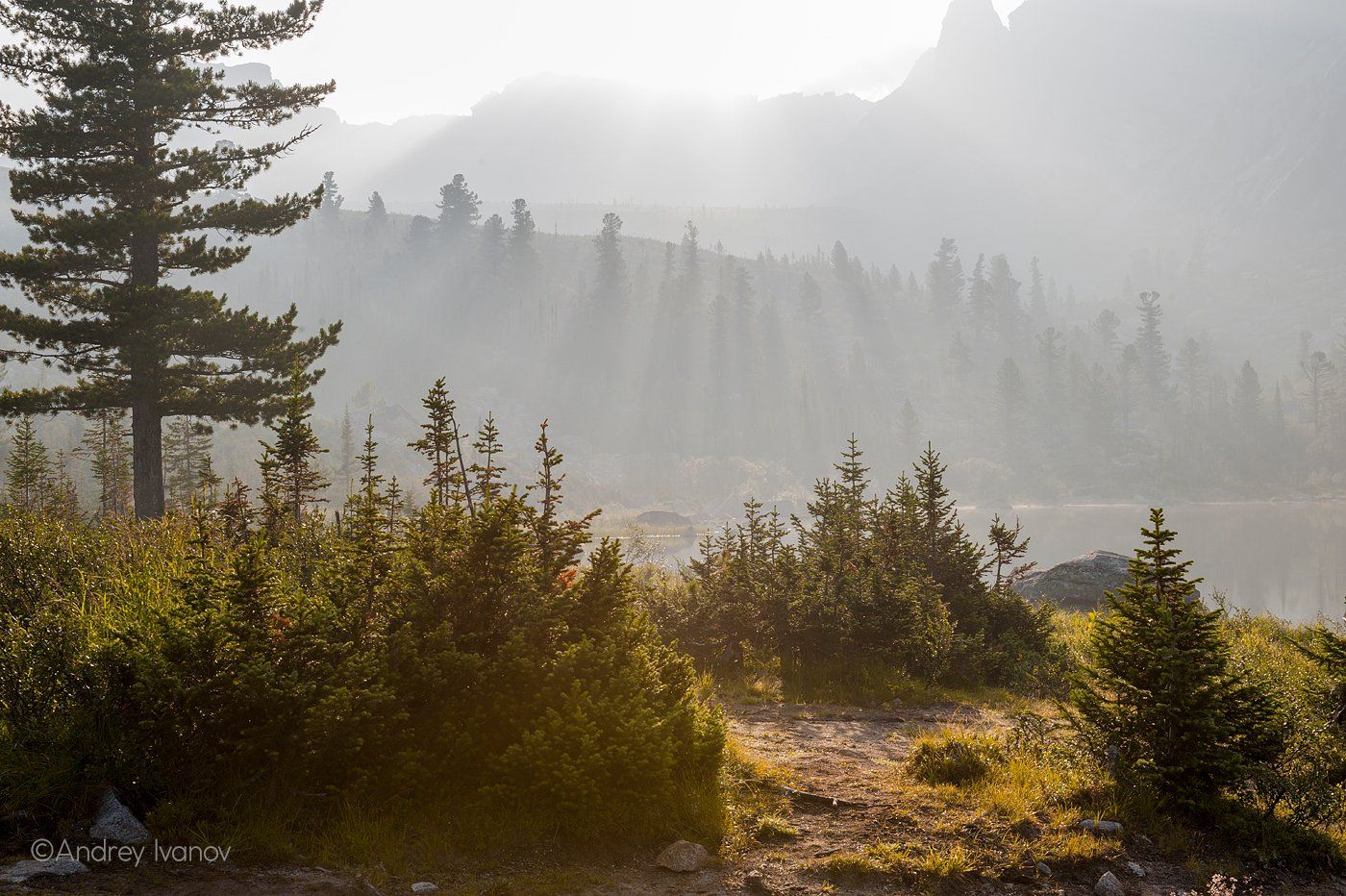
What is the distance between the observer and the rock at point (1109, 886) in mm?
5555

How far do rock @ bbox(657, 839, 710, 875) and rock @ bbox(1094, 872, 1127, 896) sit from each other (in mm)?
2919

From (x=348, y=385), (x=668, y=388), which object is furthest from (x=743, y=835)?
(x=348, y=385)

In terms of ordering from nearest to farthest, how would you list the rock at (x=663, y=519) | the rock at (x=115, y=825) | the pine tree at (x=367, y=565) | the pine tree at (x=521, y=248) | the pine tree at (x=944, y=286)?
1. the rock at (x=115, y=825)
2. the pine tree at (x=367, y=565)
3. the rock at (x=663, y=519)
4. the pine tree at (x=521, y=248)
5. the pine tree at (x=944, y=286)

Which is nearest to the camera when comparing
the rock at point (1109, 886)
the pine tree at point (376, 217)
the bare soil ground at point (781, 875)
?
the bare soil ground at point (781, 875)

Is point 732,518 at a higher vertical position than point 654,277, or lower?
lower

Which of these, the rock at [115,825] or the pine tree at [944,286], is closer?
the rock at [115,825]

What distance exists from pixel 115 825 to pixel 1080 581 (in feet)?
79.6

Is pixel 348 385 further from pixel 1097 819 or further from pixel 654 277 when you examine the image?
pixel 1097 819

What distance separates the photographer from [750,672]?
41.9ft

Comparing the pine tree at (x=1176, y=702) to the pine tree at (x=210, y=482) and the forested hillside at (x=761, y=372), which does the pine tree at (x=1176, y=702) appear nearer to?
the pine tree at (x=210, y=482)

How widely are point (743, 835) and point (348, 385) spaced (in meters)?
123

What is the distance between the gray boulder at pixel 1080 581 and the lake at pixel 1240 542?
1.69m

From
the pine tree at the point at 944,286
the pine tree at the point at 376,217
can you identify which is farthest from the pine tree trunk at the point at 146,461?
the pine tree at the point at 944,286

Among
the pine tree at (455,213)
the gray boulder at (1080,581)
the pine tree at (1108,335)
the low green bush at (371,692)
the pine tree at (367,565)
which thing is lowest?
the gray boulder at (1080,581)
